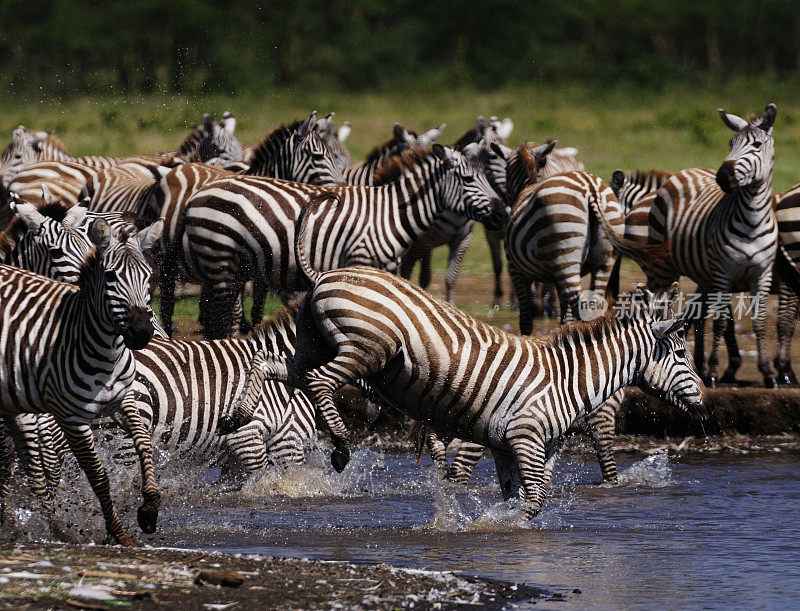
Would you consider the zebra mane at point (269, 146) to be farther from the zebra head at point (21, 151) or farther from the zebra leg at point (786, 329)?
the zebra leg at point (786, 329)

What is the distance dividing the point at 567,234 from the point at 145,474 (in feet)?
17.6

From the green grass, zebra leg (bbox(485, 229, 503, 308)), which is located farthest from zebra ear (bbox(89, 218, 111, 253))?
the green grass

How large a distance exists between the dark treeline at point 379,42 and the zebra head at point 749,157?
22984 millimetres

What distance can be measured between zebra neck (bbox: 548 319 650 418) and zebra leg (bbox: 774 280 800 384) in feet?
11.6

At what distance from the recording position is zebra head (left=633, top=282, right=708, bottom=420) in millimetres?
7367

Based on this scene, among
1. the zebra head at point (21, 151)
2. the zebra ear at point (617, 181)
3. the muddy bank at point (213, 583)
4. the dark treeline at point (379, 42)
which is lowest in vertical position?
the muddy bank at point (213, 583)

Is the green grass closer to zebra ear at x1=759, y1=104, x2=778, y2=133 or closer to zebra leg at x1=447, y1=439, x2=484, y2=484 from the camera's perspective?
zebra ear at x1=759, y1=104, x2=778, y2=133

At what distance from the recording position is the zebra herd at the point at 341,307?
21.6 ft

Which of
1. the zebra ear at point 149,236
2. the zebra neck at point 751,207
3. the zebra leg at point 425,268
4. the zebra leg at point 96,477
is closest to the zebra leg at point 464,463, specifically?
the zebra leg at point 96,477

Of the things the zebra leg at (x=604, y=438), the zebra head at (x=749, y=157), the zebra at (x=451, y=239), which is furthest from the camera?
the zebra at (x=451, y=239)

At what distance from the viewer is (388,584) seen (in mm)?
5492

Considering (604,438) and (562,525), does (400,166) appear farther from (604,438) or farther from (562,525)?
(562,525)

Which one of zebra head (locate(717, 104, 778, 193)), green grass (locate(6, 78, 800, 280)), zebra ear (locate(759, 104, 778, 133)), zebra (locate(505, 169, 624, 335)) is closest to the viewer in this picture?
zebra head (locate(717, 104, 778, 193))

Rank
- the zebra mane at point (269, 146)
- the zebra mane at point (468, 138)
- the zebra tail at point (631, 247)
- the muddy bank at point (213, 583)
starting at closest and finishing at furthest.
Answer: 1. the muddy bank at point (213, 583)
2. the zebra tail at point (631, 247)
3. the zebra mane at point (269, 146)
4. the zebra mane at point (468, 138)
